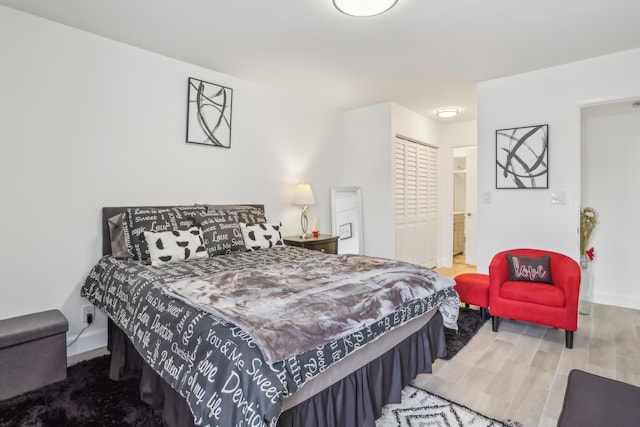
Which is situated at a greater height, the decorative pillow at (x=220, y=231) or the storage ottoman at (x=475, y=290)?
the decorative pillow at (x=220, y=231)

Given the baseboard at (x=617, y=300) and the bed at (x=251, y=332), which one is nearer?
the bed at (x=251, y=332)

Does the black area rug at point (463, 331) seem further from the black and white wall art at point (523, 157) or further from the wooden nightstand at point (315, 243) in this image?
the wooden nightstand at point (315, 243)

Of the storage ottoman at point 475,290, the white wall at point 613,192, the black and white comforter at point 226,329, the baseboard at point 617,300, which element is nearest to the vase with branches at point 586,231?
the white wall at point 613,192

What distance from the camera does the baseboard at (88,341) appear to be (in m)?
2.63

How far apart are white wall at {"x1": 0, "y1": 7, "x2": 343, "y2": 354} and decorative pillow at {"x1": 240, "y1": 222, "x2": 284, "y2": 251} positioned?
61 centimetres

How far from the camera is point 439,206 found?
5922 millimetres

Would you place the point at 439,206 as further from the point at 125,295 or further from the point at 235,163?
the point at 125,295

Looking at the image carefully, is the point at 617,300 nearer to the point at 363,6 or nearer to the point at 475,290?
the point at 475,290

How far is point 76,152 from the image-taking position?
2627 millimetres

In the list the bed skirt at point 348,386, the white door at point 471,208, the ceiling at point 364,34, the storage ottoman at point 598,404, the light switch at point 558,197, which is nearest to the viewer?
the storage ottoman at point 598,404

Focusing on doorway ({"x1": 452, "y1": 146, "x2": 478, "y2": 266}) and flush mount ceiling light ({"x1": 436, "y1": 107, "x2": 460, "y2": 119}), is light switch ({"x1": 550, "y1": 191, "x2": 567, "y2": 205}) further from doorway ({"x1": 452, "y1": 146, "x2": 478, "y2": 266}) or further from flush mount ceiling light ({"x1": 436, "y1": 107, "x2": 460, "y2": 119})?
doorway ({"x1": 452, "y1": 146, "x2": 478, "y2": 266})

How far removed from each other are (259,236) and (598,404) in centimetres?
251

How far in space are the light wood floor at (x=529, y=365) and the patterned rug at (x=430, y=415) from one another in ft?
0.28

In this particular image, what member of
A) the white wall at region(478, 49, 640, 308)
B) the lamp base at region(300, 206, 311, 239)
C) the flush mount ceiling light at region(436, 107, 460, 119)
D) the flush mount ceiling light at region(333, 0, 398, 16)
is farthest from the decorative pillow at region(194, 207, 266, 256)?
the flush mount ceiling light at region(436, 107, 460, 119)
